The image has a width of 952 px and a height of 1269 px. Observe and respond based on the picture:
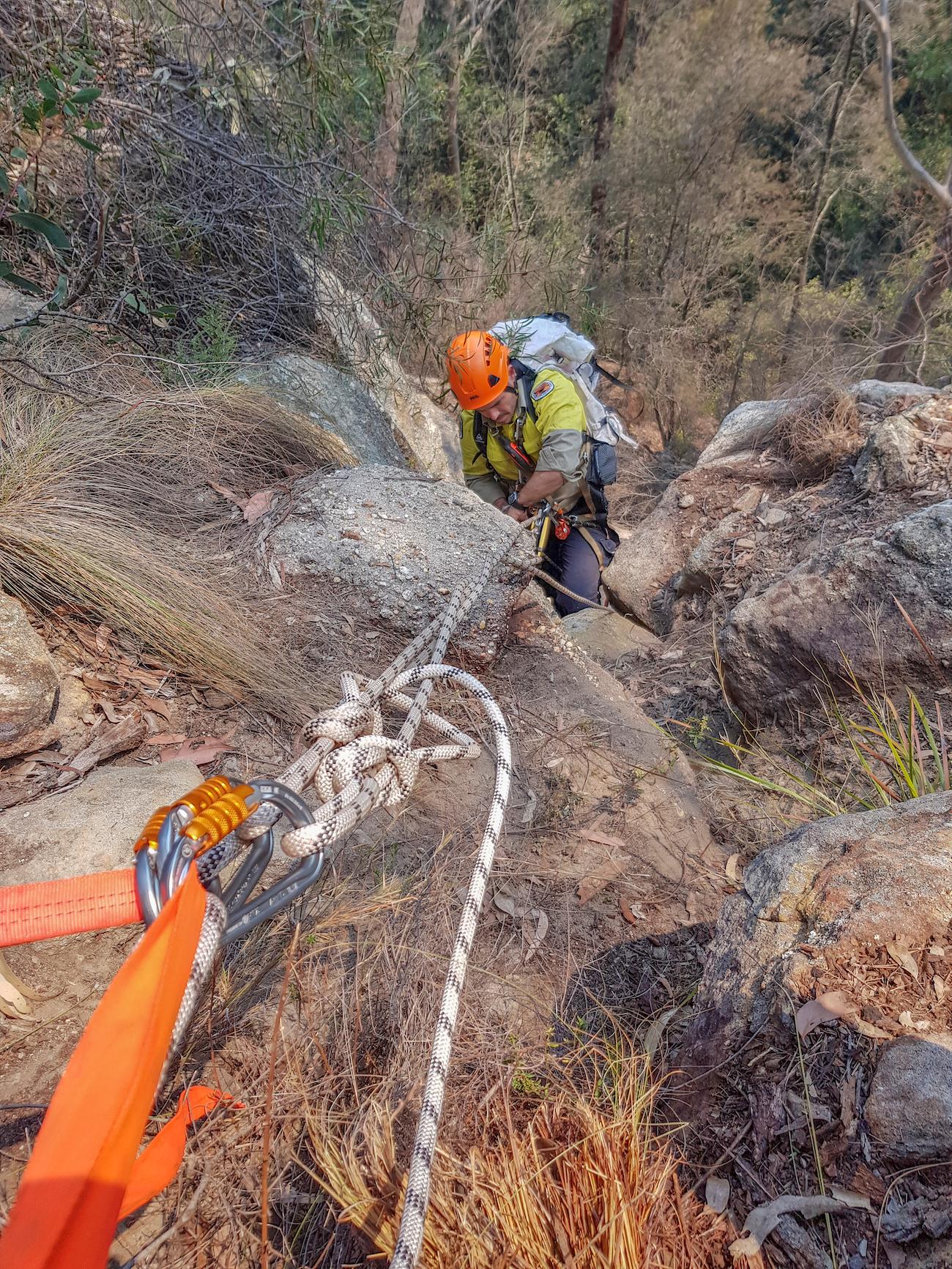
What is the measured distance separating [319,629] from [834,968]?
6.57 feet

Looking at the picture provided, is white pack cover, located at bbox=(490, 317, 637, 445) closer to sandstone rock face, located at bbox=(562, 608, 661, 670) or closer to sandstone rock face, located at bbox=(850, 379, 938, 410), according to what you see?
sandstone rock face, located at bbox=(562, 608, 661, 670)

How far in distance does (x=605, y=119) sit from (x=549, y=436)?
31.0ft

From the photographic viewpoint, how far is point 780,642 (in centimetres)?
302

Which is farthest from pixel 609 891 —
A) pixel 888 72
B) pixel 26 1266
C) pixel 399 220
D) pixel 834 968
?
pixel 888 72

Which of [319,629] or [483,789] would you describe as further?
[319,629]

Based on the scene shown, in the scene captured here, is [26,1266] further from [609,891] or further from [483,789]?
[483,789]

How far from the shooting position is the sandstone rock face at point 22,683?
6.16ft

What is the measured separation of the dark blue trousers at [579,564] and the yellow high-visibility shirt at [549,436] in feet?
1.02

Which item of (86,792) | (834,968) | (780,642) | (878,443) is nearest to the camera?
(834,968)

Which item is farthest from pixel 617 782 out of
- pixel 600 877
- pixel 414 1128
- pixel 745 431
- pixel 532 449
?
pixel 745 431

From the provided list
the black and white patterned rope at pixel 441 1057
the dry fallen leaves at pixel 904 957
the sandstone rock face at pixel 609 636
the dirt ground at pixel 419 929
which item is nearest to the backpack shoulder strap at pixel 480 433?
the sandstone rock face at pixel 609 636

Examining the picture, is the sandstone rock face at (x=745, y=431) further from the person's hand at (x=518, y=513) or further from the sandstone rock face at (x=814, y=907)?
the sandstone rock face at (x=814, y=907)

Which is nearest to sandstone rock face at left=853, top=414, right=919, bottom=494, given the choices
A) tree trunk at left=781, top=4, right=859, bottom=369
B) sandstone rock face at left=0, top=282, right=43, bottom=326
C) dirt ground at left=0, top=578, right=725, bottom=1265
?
dirt ground at left=0, top=578, right=725, bottom=1265

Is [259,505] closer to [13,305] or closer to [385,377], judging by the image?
[13,305]
